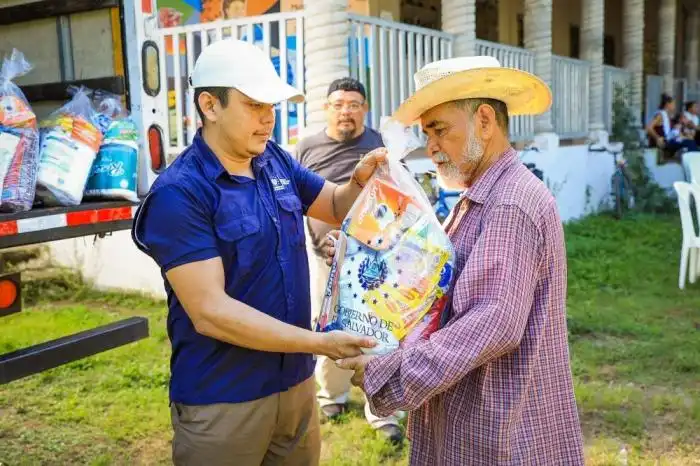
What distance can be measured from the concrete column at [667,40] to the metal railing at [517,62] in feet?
21.3

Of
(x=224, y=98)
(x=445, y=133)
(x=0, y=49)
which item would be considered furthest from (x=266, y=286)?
(x=0, y=49)

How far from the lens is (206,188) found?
1.93 meters

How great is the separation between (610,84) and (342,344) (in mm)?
12692

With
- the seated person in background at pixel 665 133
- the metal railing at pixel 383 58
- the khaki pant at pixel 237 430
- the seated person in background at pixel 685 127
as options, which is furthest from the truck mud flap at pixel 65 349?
the seated person in background at pixel 685 127

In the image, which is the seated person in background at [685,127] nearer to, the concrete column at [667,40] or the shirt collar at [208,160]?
the concrete column at [667,40]

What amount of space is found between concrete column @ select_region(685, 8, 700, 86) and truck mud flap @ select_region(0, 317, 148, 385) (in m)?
18.5

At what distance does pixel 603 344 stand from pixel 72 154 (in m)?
4.29

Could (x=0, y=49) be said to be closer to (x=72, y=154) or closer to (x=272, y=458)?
(x=72, y=154)

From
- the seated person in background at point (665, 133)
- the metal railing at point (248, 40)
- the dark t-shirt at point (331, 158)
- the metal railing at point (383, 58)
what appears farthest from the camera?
the seated person in background at point (665, 133)

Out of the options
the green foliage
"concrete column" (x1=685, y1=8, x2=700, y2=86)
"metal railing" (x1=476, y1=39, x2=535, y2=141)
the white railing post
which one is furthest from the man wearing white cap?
"concrete column" (x1=685, y1=8, x2=700, y2=86)

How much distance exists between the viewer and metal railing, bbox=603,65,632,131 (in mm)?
13023

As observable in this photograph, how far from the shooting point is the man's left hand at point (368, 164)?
6.97 ft

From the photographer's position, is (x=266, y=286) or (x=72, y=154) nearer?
(x=266, y=286)

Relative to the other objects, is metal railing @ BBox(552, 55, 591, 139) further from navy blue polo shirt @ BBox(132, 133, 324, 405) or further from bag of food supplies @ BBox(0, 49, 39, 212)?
navy blue polo shirt @ BBox(132, 133, 324, 405)
